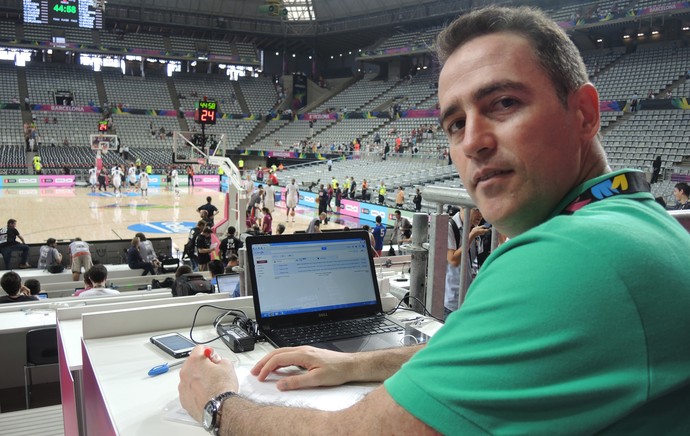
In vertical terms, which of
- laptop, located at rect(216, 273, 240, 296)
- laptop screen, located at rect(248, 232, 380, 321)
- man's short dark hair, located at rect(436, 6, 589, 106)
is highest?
man's short dark hair, located at rect(436, 6, 589, 106)

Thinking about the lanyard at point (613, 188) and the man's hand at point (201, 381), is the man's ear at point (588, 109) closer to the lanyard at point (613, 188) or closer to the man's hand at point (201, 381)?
the lanyard at point (613, 188)

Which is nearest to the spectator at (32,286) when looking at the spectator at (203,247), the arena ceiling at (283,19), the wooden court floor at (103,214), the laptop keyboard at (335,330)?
the spectator at (203,247)

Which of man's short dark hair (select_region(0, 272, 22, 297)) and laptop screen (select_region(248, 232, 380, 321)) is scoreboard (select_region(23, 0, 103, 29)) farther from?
laptop screen (select_region(248, 232, 380, 321))

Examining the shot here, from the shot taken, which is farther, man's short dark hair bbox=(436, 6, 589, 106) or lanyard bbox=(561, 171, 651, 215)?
man's short dark hair bbox=(436, 6, 589, 106)

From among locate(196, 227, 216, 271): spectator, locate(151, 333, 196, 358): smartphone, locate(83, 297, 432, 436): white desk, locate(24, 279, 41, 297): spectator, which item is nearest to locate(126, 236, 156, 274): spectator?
locate(196, 227, 216, 271): spectator

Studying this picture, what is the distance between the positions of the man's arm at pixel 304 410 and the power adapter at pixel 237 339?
284 millimetres

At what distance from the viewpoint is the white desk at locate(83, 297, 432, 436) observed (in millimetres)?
1345

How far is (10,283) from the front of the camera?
220 inches

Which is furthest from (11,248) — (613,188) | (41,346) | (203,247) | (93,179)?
(93,179)

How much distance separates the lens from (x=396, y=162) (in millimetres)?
27688

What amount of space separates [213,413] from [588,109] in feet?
3.26

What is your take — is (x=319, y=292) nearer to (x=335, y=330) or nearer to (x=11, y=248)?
(x=335, y=330)

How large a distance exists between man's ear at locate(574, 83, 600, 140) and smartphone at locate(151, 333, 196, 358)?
4.45ft

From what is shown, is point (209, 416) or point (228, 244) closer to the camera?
point (209, 416)
